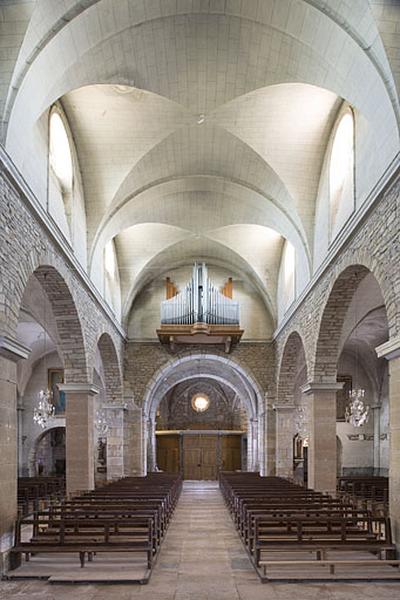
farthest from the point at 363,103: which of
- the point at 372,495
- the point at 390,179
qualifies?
the point at 372,495

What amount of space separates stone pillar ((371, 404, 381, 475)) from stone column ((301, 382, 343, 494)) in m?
14.2

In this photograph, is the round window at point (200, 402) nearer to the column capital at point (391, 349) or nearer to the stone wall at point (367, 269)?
the stone wall at point (367, 269)

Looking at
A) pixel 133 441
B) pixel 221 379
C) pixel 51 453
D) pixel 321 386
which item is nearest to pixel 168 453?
pixel 221 379

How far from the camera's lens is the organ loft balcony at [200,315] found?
27.1 m

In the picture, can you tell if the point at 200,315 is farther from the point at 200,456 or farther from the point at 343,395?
the point at 200,456

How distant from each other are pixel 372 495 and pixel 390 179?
13807 millimetres

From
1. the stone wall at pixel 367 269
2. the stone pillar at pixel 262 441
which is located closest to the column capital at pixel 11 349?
the stone wall at pixel 367 269

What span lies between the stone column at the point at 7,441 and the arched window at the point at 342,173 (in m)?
7.97

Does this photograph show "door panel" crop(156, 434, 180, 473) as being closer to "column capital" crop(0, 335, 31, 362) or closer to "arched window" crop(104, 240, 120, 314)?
"arched window" crop(104, 240, 120, 314)

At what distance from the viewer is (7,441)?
11.1 meters

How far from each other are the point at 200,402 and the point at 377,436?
43.9 ft

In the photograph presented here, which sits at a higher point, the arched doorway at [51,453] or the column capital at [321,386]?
the column capital at [321,386]

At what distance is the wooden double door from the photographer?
41000mm

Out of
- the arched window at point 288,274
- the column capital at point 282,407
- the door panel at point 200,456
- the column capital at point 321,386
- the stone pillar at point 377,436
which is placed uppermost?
the arched window at point 288,274
